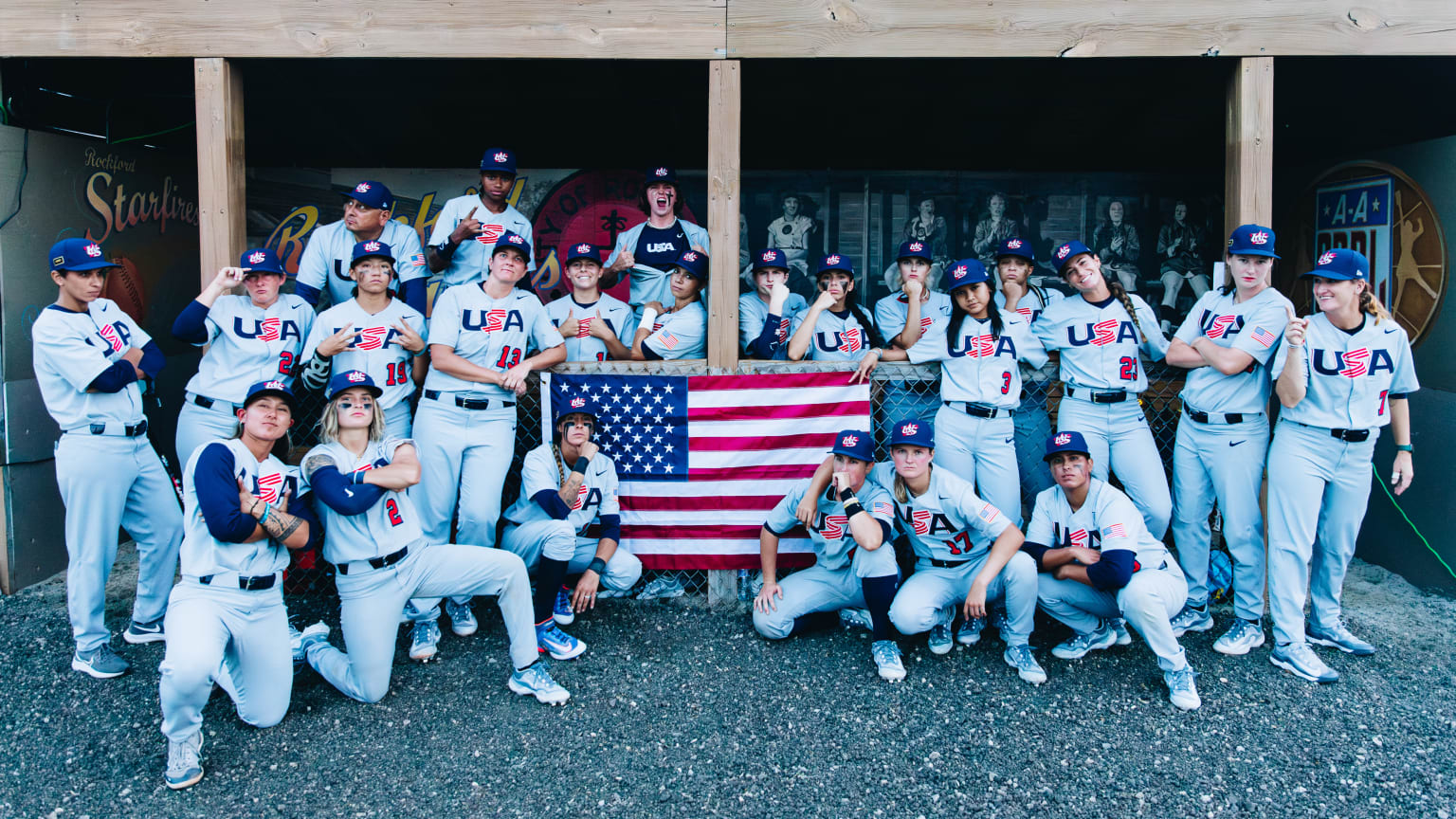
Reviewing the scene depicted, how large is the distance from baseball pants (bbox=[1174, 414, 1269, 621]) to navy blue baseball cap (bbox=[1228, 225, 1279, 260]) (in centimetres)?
81

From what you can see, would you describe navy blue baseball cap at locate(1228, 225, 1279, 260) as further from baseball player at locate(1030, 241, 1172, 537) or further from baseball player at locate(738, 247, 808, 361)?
baseball player at locate(738, 247, 808, 361)

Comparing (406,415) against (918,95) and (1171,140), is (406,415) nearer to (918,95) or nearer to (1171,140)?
(918,95)

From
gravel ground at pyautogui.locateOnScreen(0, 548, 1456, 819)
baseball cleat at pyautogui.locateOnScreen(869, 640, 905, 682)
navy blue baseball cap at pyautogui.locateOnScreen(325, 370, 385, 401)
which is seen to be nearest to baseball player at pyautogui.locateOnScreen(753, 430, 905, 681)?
baseball cleat at pyautogui.locateOnScreen(869, 640, 905, 682)

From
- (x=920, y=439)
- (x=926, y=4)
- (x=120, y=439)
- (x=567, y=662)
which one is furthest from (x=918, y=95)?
(x=120, y=439)

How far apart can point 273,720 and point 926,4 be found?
4639 millimetres

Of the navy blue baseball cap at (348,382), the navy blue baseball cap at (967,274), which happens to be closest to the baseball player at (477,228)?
the navy blue baseball cap at (348,382)

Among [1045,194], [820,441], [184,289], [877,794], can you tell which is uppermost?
[1045,194]

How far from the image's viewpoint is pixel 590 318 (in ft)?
16.6

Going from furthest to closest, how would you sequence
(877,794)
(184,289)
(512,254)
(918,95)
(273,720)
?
(184,289) → (918,95) → (512,254) → (273,720) → (877,794)

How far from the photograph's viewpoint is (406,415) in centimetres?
463

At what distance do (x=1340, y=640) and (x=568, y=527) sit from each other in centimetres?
392

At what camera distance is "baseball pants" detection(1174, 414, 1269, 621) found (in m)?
4.29

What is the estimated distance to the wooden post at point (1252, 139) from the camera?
4.55 meters

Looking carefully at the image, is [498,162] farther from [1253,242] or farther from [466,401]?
[1253,242]
